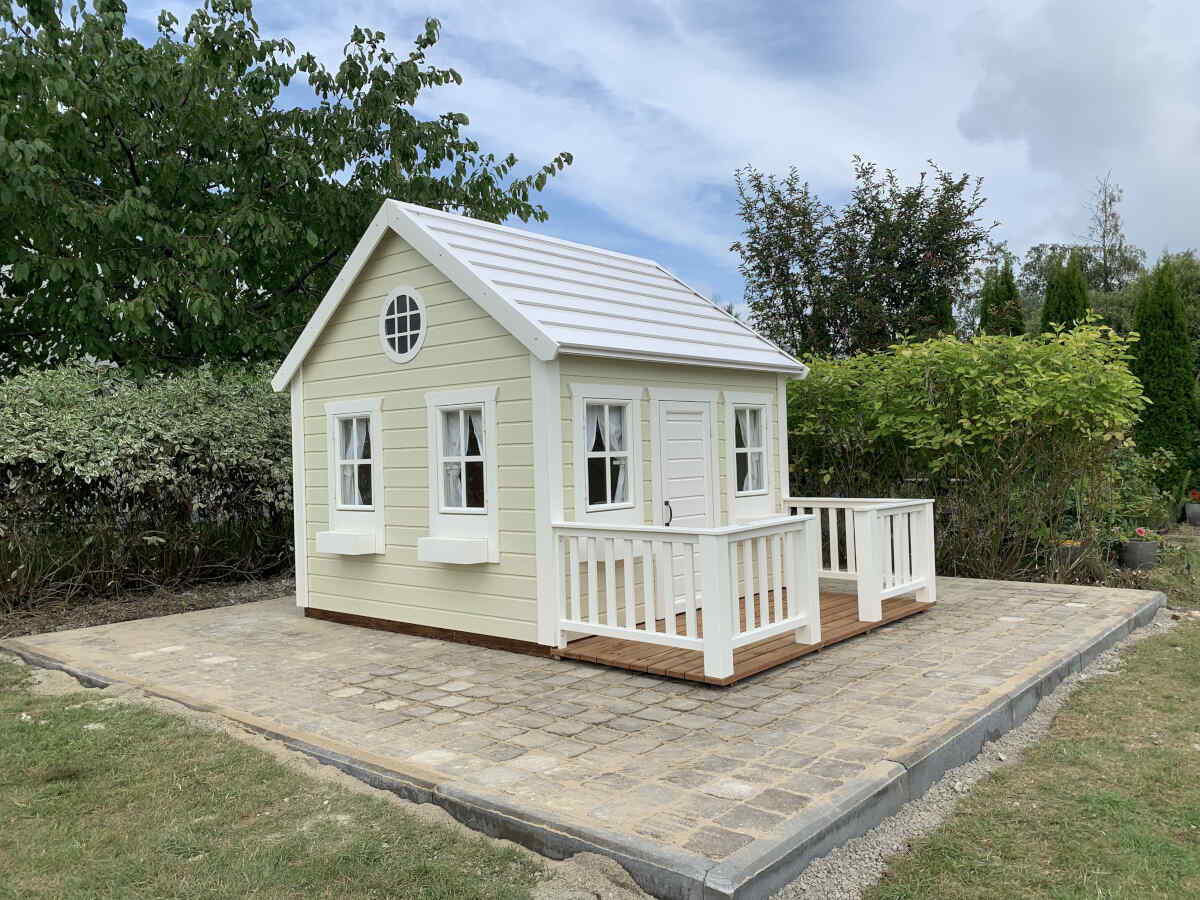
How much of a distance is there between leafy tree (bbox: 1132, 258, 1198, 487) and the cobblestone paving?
897cm

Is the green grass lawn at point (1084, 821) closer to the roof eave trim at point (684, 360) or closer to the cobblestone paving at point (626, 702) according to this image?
the cobblestone paving at point (626, 702)

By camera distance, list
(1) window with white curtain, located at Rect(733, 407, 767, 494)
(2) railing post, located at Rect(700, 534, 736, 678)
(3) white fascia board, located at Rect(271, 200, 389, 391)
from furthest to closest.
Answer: (1) window with white curtain, located at Rect(733, 407, 767, 494) < (3) white fascia board, located at Rect(271, 200, 389, 391) < (2) railing post, located at Rect(700, 534, 736, 678)

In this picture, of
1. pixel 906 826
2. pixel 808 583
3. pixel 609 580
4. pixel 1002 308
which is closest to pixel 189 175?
pixel 609 580

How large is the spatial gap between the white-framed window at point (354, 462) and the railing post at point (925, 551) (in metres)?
4.88

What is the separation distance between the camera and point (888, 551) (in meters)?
7.88

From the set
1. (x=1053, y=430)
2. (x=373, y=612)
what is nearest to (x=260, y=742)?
(x=373, y=612)

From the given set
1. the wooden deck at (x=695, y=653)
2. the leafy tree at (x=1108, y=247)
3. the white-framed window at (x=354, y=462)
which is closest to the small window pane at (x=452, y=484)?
the white-framed window at (x=354, y=462)

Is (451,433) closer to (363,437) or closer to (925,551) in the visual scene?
(363,437)

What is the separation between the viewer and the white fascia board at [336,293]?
24.9 feet

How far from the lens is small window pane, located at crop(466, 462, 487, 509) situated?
7059 millimetres

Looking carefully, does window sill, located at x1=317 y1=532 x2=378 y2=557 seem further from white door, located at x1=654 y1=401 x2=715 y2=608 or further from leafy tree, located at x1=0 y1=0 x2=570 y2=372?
leafy tree, located at x1=0 y1=0 x2=570 y2=372

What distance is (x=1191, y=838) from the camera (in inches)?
145

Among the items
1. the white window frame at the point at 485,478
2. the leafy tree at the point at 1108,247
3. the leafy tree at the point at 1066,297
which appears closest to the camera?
the white window frame at the point at 485,478

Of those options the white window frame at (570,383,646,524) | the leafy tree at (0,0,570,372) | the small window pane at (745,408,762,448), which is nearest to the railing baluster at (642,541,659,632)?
the white window frame at (570,383,646,524)
